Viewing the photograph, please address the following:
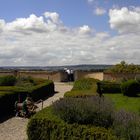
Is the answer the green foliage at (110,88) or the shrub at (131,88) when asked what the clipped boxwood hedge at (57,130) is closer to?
the shrub at (131,88)

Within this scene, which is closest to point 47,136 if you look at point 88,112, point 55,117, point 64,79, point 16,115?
point 55,117

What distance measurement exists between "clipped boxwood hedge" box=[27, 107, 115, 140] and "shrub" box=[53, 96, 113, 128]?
0.88ft

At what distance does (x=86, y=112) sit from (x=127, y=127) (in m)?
1.71

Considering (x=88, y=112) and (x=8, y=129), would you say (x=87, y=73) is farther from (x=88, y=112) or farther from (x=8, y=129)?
(x=88, y=112)

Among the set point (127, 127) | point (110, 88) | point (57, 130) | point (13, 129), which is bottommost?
point (13, 129)

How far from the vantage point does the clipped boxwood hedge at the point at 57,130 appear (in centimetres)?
1048

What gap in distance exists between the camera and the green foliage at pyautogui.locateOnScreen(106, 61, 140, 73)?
155 feet

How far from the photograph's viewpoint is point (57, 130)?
458 inches

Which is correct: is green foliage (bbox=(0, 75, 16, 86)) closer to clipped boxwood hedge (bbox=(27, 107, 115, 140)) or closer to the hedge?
the hedge

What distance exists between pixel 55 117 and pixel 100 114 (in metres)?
1.55

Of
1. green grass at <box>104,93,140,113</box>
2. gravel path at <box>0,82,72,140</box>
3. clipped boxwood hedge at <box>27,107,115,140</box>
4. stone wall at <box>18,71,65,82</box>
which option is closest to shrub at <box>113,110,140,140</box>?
clipped boxwood hedge at <box>27,107,115,140</box>

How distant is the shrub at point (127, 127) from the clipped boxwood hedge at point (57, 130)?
215mm

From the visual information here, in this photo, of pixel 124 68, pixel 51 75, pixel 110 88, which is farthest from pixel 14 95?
pixel 124 68

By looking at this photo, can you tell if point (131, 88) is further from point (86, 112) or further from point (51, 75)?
point (86, 112)
